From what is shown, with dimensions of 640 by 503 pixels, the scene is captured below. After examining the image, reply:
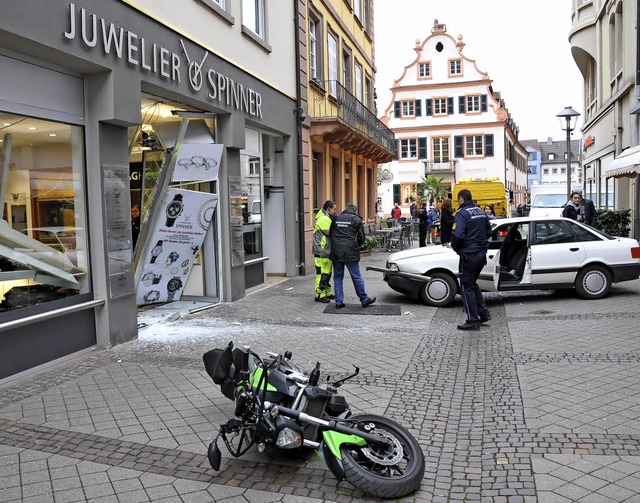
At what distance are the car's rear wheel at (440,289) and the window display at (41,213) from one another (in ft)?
18.6

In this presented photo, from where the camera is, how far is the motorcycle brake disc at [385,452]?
396cm

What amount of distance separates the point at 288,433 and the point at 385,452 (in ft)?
2.00

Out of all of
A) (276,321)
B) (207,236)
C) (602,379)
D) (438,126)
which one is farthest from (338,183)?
(438,126)

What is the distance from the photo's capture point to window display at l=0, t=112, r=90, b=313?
678cm

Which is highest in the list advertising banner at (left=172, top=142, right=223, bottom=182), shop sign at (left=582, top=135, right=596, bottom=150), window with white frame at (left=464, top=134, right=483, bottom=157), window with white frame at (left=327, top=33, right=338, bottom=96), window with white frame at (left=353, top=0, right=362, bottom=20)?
window with white frame at (left=353, top=0, right=362, bottom=20)

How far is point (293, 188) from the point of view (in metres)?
15.3

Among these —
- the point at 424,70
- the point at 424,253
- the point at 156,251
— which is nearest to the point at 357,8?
the point at 424,253

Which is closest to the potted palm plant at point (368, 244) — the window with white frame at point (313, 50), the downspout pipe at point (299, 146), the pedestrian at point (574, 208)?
the downspout pipe at point (299, 146)

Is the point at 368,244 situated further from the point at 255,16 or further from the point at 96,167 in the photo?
the point at 96,167

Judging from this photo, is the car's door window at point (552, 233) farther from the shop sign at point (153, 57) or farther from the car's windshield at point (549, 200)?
the car's windshield at point (549, 200)

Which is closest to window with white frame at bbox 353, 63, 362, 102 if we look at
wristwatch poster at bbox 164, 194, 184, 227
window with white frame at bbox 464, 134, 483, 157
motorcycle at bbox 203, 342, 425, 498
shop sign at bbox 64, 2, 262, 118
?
shop sign at bbox 64, 2, 262, 118

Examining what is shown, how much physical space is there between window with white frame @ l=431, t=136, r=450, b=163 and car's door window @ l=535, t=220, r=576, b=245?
49.6 metres

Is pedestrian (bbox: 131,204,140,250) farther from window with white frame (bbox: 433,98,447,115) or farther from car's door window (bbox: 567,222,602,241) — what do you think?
window with white frame (bbox: 433,98,447,115)

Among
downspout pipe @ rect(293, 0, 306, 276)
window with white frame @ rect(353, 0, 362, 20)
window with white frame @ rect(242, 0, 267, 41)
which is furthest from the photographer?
window with white frame @ rect(353, 0, 362, 20)
